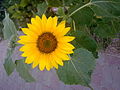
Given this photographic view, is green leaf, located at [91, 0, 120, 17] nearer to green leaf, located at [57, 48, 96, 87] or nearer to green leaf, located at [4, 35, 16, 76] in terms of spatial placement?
green leaf, located at [57, 48, 96, 87]


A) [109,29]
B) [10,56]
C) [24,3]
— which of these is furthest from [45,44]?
[24,3]

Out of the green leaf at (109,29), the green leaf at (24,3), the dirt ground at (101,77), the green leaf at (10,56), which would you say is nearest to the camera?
the green leaf at (10,56)

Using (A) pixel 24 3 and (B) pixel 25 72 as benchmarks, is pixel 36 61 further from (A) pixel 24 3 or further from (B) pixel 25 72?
(A) pixel 24 3

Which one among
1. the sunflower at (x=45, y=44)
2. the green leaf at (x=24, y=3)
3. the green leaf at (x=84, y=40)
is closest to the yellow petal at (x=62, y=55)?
the sunflower at (x=45, y=44)

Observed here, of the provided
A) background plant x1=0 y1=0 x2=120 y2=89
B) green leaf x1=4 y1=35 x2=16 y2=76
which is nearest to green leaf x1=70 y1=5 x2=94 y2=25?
background plant x1=0 y1=0 x2=120 y2=89

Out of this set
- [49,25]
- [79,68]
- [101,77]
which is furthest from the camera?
[101,77]

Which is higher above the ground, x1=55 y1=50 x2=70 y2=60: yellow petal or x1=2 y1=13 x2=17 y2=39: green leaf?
x1=2 y1=13 x2=17 y2=39: green leaf

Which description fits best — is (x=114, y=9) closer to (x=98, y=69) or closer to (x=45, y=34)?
(x=45, y=34)

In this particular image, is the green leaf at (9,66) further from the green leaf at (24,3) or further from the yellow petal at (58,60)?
the green leaf at (24,3)
